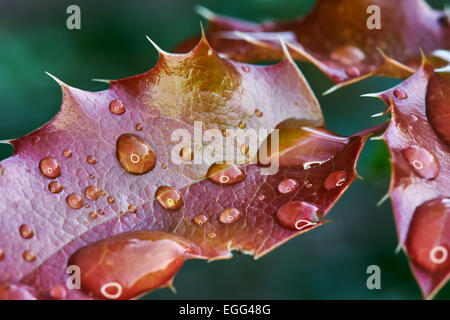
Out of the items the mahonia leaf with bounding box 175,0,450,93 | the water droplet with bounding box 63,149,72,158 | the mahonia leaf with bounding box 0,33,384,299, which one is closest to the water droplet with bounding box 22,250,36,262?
the mahonia leaf with bounding box 0,33,384,299

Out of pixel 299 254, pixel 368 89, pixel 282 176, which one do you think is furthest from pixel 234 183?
pixel 368 89

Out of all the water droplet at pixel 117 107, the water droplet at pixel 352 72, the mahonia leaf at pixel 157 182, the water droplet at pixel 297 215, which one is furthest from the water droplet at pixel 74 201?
the water droplet at pixel 352 72

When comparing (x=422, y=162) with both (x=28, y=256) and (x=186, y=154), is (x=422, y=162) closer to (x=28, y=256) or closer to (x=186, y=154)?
(x=186, y=154)

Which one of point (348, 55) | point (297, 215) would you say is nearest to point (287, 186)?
point (297, 215)

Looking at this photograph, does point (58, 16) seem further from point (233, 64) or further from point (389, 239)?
point (389, 239)

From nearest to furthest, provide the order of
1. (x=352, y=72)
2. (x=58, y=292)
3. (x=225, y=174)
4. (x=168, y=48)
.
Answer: (x=58, y=292)
(x=225, y=174)
(x=352, y=72)
(x=168, y=48)

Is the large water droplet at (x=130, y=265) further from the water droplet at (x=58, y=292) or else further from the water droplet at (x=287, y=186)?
the water droplet at (x=287, y=186)

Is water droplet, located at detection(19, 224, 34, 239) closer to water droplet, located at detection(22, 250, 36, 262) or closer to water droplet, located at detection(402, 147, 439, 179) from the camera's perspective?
water droplet, located at detection(22, 250, 36, 262)
